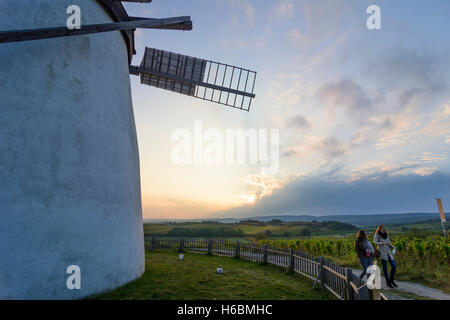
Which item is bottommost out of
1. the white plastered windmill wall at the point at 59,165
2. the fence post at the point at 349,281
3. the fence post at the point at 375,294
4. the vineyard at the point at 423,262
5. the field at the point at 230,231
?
the field at the point at 230,231

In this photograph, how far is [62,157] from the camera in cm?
498

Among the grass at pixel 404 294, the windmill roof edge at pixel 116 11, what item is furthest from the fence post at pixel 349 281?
the windmill roof edge at pixel 116 11

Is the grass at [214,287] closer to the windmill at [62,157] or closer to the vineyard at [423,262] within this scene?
the windmill at [62,157]

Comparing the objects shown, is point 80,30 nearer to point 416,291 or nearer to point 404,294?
point 404,294

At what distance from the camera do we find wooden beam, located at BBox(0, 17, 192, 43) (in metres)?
4.23

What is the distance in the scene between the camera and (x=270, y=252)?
474 inches

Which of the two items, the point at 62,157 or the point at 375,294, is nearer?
the point at 375,294

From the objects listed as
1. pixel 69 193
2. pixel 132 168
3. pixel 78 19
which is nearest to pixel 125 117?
pixel 132 168

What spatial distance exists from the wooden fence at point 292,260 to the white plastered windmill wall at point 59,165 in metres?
5.93

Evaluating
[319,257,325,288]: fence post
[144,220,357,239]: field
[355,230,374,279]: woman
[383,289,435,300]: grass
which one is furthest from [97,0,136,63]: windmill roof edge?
[144,220,357,239]: field

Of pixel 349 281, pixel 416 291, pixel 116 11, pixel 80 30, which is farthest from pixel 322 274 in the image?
pixel 116 11

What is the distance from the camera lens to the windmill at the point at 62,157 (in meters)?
4.24

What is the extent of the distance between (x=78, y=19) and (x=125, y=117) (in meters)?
2.85

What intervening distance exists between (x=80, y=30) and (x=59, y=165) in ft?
10.3
